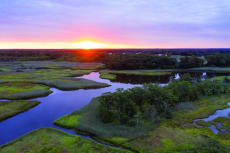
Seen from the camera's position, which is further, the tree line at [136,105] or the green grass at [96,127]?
the tree line at [136,105]

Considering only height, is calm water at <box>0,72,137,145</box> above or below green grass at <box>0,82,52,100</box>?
below

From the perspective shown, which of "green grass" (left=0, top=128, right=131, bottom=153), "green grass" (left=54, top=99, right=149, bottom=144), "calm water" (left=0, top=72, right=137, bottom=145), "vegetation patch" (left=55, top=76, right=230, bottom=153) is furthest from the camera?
"calm water" (left=0, top=72, right=137, bottom=145)

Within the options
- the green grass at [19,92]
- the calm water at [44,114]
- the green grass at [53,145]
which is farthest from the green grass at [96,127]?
the green grass at [19,92]

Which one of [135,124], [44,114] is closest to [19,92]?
[44,114]

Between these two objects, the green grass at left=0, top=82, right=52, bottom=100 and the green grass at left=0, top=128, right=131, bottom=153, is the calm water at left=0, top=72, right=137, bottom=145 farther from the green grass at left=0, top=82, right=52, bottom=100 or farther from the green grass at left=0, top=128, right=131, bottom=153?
the green grass at left=0, top=82, right=52, bottom=100

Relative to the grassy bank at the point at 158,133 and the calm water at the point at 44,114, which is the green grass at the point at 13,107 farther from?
the grassy bank at the point at 158,133

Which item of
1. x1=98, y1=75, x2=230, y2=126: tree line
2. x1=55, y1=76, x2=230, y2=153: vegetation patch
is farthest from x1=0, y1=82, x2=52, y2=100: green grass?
x1=98, y1=75, x2=230, y2=126: tree line
